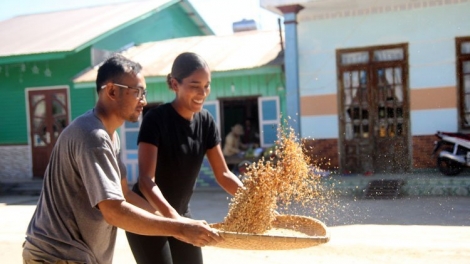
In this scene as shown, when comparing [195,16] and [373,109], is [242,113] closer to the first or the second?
[195,16]

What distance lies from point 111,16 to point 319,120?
808 cm

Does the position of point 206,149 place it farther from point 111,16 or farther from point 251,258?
point 111,16

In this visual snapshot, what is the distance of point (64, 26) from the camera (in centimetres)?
1648

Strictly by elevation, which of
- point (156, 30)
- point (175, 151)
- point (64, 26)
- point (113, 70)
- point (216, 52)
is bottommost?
point (175, 151)

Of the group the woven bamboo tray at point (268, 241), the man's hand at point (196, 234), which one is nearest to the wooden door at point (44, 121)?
the woven bamboo tray at point (268, 241)

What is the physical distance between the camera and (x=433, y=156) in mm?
10742

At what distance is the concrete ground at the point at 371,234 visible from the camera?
5809 mm

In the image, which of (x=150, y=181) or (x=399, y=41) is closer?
(x=150, y=181)

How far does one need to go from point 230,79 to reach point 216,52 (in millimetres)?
1241

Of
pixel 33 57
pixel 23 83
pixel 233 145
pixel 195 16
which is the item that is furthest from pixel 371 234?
pixel 195 16

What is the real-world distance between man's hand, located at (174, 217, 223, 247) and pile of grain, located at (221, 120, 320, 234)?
0.74 metres

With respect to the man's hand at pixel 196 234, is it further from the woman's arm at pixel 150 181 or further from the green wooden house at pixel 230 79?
the green wooden house at pixel 230 79

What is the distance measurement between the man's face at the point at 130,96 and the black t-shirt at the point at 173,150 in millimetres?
707

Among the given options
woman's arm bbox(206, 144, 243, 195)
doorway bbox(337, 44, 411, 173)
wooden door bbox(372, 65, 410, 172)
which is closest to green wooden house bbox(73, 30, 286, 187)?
doorway bbox(337, 44, 411, 173)
